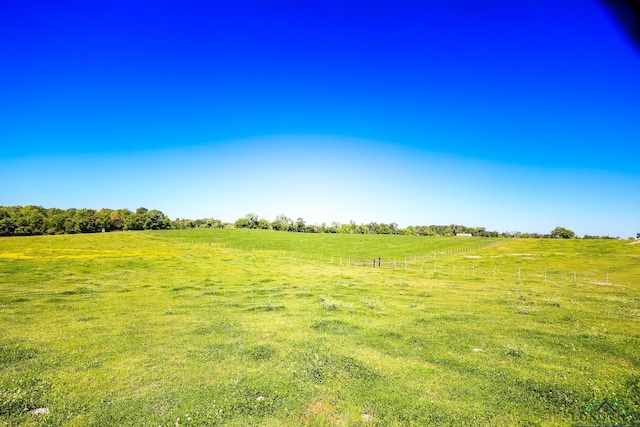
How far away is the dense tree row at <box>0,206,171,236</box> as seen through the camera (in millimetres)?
136375

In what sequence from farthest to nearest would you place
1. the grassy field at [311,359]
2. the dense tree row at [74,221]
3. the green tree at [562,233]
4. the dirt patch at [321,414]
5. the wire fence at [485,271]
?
1. the green tree at [562,233]
2. the dense tree row at [74,221]
3. the wire fence at [485,271]
4. the grassy field at [311,359]
5. the dirt patch at [321,414]

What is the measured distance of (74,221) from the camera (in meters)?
147

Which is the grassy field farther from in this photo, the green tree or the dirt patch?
the green tree

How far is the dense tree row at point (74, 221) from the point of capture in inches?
5369

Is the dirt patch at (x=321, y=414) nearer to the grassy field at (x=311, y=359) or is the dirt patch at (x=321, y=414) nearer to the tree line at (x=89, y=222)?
the grassy field at (x=311, y=359)

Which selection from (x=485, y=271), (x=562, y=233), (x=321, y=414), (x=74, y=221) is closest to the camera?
(x=321, y=414)

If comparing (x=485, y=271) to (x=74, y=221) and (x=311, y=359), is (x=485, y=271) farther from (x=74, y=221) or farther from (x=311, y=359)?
(x=74, y=221)

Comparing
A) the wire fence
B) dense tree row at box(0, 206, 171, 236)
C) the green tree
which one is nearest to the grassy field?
the wire fence

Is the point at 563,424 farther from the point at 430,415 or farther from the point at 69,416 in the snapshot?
the point at 69,416

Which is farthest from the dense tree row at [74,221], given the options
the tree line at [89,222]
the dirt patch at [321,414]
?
the dirt patch at [321,414]

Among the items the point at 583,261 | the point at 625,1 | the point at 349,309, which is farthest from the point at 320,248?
the point at 625,1

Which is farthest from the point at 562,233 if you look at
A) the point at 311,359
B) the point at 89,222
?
the point at 89,222

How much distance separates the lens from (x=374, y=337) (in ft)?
52.5

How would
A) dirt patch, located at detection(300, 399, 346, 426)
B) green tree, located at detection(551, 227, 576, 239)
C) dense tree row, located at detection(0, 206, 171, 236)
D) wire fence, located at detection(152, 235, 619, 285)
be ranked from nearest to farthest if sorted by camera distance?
1. dirt patch, located at detection(300, 399, 346, 426)
2. wire fence, located at detection(152, 235, 619, 285)
3. dense tree row, located at detection(0, 206, 171, 236)
4. green tree, located at detection(551, 227, 576, 239)
